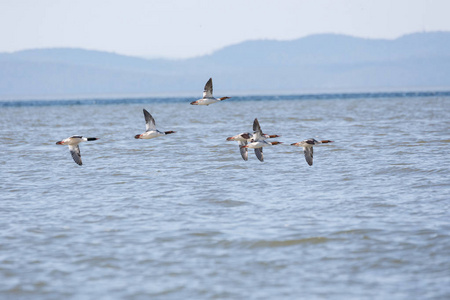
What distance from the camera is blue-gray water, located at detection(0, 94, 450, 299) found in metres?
13.3

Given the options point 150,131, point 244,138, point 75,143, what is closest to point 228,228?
point 244,138

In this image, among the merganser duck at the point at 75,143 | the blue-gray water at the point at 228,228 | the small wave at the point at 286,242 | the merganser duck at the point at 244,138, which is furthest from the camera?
the merganser duck at the point at 75,143

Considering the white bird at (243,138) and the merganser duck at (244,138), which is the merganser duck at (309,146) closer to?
the merganser duck at (244,138)

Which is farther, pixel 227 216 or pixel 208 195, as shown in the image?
pixel 208 195

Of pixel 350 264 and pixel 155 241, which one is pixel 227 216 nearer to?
pixel 155 241

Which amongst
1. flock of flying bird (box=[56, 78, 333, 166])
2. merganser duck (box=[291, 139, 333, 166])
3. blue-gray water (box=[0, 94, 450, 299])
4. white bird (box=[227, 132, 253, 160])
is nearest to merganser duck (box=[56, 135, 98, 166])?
flock of flying bird (box=[56, 78, 333, 166])

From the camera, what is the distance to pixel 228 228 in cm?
1731

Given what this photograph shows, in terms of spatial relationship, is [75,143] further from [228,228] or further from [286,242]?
[286,242]

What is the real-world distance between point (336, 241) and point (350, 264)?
163 cm

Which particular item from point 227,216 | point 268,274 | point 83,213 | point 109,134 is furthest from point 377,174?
point 109,134

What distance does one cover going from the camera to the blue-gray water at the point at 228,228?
43.8 feet

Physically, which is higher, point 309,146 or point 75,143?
point 75,143

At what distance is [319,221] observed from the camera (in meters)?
17.8

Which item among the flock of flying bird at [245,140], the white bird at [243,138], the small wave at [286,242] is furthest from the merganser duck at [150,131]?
the small wave at [286,242]
